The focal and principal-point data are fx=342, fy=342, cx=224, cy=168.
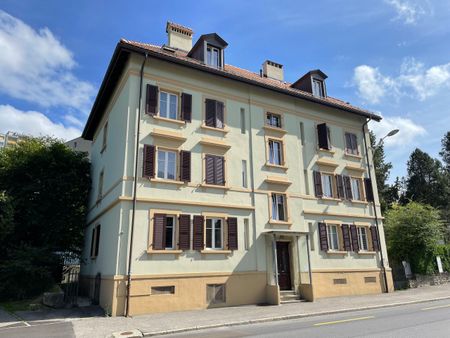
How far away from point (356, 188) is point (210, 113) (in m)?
10.9

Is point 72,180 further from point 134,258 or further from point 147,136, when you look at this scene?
point 134,258

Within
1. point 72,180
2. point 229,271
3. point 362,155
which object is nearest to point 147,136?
point 229,271

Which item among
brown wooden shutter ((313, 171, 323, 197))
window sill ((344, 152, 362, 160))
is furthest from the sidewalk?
window sill ((344, 152, 362, 160))

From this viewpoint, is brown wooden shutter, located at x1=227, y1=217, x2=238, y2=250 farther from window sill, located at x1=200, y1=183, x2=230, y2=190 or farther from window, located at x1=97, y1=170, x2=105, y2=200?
window, located at x1=97, y1=170, x2=105, y2=200

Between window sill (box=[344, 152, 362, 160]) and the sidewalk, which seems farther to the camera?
window sill (box=[344, 152, 362, 160])

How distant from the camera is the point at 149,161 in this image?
14.8 metres

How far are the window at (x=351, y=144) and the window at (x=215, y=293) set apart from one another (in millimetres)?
12492

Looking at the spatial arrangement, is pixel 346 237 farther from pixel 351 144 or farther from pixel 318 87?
pixel 318 87

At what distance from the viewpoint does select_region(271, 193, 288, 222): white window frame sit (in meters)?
17.8

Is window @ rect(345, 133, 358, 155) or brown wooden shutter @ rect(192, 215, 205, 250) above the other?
window @ rect(345, 133, 358, 155)

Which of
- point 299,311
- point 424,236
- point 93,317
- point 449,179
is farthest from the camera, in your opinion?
point 449,179

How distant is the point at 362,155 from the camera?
22719 mm

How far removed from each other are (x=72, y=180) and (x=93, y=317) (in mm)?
10779

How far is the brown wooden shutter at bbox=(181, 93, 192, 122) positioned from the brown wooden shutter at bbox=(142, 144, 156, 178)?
235 centimetres
